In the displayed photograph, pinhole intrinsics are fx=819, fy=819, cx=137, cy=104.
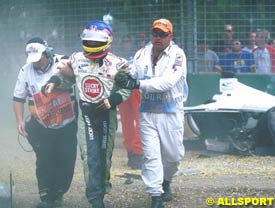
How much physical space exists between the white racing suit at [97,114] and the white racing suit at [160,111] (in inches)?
15.9

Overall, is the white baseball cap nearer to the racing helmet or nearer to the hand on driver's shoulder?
the hand on driver's shoulder

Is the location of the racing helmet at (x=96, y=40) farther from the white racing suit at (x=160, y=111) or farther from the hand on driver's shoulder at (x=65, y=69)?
the white racing suit at (x=160, y=111)

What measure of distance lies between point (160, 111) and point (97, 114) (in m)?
0.72

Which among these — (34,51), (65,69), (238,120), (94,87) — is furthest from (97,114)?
(238,120)

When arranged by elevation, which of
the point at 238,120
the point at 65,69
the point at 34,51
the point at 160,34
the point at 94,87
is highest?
the point at 160,34

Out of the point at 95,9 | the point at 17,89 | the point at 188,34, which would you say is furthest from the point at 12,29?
the point at 17,89

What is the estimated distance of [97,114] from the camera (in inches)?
304

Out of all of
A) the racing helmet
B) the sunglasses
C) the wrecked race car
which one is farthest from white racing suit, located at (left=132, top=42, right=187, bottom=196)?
the wrecked race car

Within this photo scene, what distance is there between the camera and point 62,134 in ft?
27.3

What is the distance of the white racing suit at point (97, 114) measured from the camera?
25.1ft

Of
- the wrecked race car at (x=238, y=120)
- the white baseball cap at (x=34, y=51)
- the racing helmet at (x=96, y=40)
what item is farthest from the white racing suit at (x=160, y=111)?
the wrecked race car at (x=238, y=120)

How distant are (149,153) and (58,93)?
1.10 metres

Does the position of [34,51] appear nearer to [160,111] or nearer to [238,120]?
[160,111]

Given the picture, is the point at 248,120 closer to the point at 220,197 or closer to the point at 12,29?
the point at 220,197
